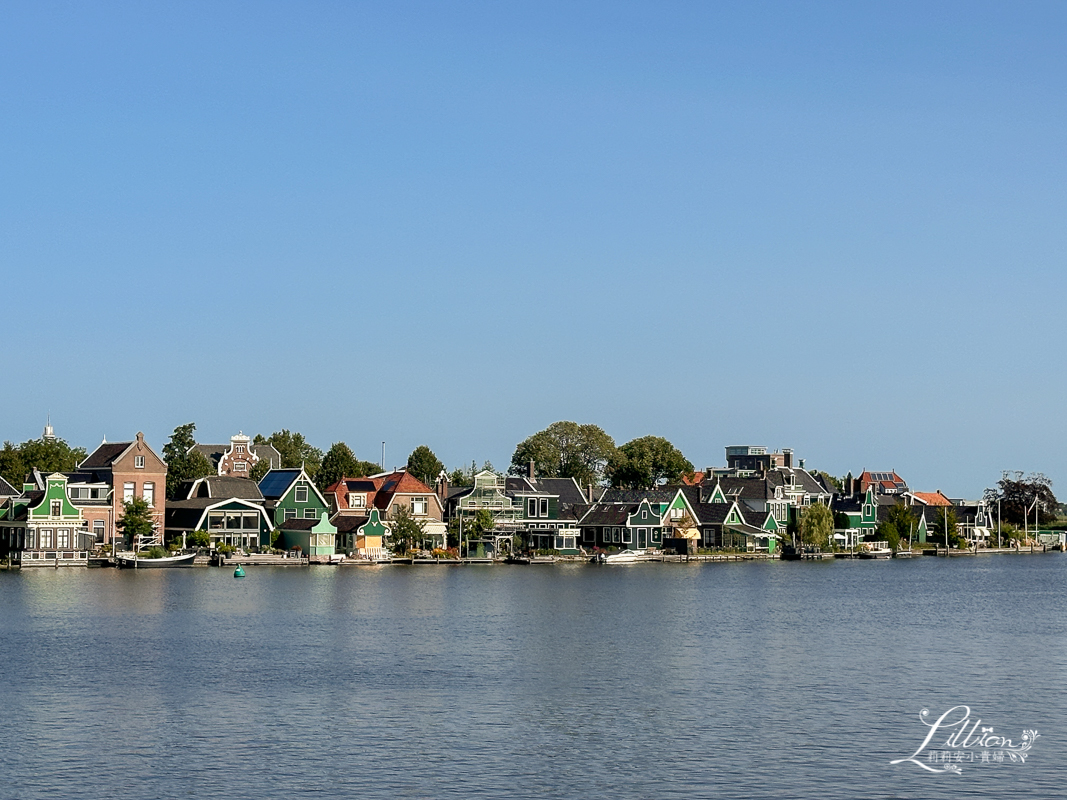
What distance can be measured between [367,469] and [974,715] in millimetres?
115168

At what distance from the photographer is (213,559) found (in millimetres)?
109000

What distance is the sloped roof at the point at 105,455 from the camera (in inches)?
4363

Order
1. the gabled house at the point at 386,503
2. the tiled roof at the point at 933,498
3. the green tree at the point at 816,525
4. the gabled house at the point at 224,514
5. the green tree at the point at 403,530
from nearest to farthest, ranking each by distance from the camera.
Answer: the gabled house at the point at 224,514 → the green tree at the point at 403,530 → the gabled house at the point at 386,503 → the green tree at the point at 816,525 → the tiled roof at the point at 933,498

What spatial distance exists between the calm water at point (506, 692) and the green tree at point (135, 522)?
76.3ft

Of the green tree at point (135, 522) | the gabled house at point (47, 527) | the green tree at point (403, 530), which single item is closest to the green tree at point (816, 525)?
the green tree at point (403, 530)

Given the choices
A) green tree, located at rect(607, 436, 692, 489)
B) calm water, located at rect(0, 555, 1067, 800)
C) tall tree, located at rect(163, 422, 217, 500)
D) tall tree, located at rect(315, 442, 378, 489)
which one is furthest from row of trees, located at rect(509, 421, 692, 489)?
calm water, located at rect(0, 555, 1067, 800)

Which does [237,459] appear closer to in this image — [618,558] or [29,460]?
[29,460]

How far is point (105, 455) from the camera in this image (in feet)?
368

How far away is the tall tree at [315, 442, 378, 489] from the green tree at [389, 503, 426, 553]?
26779mm

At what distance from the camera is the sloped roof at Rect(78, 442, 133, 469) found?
364ft

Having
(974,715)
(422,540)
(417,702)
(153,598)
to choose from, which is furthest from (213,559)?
(974,715)

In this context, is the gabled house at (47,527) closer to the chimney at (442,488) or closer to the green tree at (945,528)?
the chimney at (442,488)

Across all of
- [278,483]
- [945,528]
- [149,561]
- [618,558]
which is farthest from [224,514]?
[945,528]

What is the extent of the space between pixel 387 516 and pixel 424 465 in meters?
31.8
